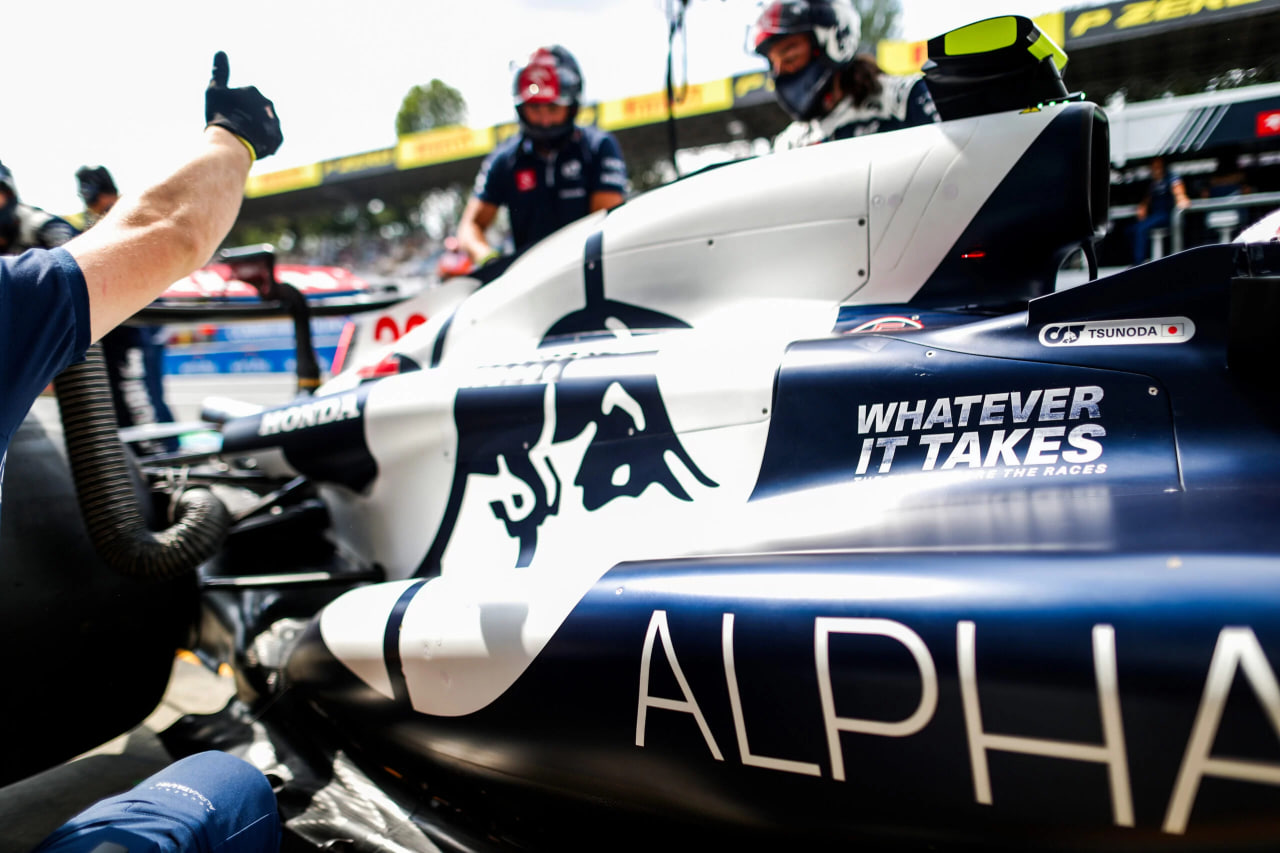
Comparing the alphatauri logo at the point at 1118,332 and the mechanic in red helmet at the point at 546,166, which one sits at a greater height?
the mechanic in red helmet at the point at 546,166

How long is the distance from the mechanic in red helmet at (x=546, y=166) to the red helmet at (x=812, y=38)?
91 centimetres

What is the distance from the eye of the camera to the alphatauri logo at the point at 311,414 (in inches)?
79.4

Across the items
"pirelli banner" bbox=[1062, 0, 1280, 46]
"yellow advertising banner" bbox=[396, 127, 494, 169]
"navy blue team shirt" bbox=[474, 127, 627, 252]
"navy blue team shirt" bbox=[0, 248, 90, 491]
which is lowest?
"navy blue team shirt" bbox=[0, 248, 90, 491]

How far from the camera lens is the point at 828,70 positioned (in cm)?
262

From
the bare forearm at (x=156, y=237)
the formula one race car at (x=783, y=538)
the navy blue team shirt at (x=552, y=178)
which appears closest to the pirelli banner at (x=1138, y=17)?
the navy blue team shirt at (x=552, y=178)

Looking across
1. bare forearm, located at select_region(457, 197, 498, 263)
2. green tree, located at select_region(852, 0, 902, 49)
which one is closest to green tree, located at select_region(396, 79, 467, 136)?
green tree, located at select_region(852, 0, 902, 49)

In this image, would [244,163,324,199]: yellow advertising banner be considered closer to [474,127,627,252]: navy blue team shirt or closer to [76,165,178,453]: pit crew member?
[76,165,178,453]: pit crew member

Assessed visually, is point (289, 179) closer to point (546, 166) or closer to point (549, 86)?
point (546, 166)

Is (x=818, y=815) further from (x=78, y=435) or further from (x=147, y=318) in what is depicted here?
(x=147, y=318)

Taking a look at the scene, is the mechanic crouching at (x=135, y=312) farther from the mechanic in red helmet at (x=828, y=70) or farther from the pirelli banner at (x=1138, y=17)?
the pirelli banner at (x=1138, y=17)

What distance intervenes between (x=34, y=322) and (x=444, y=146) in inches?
800

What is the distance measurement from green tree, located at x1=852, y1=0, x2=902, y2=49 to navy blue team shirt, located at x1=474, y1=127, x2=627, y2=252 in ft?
89.9

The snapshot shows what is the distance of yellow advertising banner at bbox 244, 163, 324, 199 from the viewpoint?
23000 mm

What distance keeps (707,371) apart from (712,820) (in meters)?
0.77
